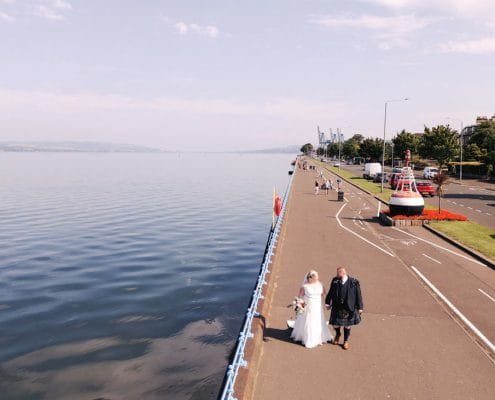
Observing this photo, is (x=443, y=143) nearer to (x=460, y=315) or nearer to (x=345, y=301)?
(x=460, y=315)

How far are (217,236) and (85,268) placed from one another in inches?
448

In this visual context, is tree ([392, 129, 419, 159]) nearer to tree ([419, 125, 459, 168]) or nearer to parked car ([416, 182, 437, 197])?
tree ([419, 125, 459, 168])

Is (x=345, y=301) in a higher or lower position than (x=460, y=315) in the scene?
higher

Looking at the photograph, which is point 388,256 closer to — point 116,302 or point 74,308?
point 116,302

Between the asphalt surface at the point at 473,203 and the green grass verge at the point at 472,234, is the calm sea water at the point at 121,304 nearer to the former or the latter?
the green grass verge at the point at 472,234

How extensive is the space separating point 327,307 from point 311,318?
469 millimetres

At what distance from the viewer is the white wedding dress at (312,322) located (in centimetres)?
965

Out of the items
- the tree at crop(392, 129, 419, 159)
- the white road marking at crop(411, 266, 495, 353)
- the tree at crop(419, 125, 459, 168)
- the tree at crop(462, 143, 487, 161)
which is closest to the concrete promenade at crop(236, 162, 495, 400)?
the white road marking at crop(411, 266, 495, 353)

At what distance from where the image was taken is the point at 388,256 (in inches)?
761

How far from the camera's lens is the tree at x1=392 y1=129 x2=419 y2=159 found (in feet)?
335

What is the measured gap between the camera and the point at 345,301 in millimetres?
9727

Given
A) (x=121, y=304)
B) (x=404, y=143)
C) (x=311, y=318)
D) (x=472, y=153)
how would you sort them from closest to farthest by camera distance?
(x=311, y=318) → (x=121, y=304) → (x=472, y=153) → (x=404, y=143)

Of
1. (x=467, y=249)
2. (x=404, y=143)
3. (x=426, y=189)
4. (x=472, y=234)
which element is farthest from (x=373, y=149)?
(x=467, y=249)

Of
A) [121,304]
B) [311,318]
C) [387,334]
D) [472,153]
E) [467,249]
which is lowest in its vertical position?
[121,304]
